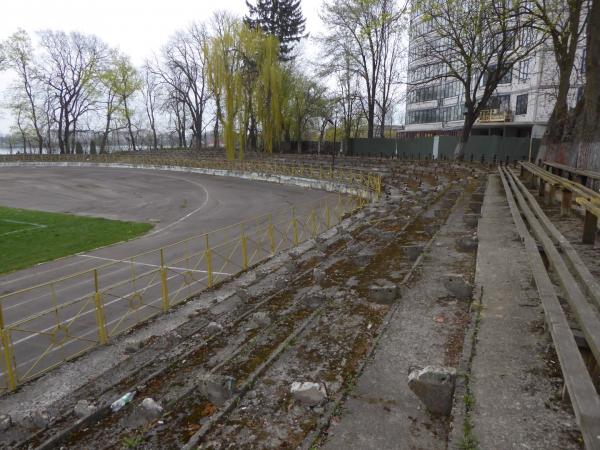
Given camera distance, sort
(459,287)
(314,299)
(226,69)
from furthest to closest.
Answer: (226,69)
(314,299)
(459,287)

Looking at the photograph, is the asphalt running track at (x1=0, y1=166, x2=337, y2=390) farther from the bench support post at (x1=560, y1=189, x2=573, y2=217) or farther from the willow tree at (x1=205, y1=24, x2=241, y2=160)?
the bench support post at (x1=560, y1=189, x2=573, y2=217)

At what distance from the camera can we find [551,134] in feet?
71.9

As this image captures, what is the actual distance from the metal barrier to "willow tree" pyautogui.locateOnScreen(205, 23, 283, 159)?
25204mm

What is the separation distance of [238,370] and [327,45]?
40.8 m

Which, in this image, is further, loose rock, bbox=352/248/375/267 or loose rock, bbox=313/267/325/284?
loose rock, bbox=352/248/375/267

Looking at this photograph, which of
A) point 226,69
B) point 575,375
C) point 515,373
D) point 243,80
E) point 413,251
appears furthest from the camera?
point 243,80

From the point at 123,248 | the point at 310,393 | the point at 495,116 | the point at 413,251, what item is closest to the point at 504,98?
the point at 495,116

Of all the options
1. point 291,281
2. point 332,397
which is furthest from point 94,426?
point 291,281

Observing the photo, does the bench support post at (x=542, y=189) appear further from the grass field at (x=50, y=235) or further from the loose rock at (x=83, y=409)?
the grass field at (x=50, y=235)

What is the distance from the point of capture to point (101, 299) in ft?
29.0

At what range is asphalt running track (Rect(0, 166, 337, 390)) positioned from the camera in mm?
9852

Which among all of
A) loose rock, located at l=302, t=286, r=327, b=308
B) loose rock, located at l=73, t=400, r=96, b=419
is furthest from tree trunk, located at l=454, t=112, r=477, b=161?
loose rock, located at l=73, t=400, r=96, b=419

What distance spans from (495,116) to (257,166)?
90.6ft

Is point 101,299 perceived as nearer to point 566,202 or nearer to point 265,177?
point 566,202
